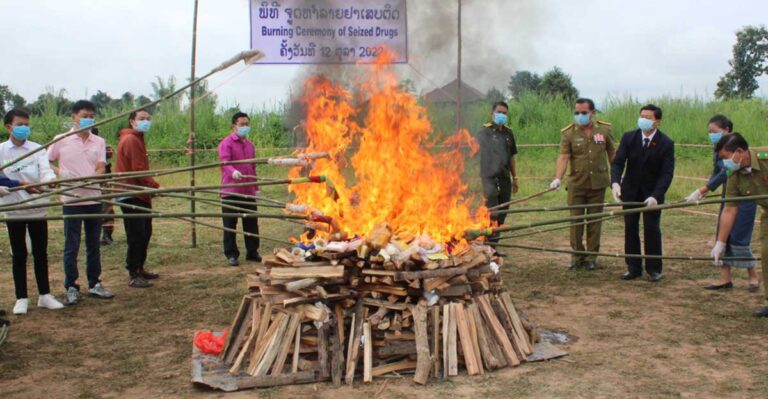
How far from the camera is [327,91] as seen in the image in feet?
25.0

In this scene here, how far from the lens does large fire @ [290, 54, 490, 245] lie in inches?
220

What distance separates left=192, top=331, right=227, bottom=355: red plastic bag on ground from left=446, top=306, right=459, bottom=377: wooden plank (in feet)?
5.69

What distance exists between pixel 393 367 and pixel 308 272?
36.3 inches

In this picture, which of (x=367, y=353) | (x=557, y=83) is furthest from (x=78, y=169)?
(x=557, y=83)

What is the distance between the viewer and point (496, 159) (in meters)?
9.09

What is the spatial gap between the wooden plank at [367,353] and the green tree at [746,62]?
31178 mm

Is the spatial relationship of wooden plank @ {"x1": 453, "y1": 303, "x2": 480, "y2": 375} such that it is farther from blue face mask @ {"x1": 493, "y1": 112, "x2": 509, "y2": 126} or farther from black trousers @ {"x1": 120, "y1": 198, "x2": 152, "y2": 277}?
blue face mask @ {"x1": 493, "y1": 112, "x2": 509, "y2": 126}

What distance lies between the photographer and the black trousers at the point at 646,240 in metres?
7.72

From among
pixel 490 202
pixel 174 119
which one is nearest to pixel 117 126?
pixel 174 119

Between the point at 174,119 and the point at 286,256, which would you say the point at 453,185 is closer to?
the point at 286,256

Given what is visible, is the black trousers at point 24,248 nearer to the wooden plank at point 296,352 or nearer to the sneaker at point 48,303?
the sneaker at point 48,303

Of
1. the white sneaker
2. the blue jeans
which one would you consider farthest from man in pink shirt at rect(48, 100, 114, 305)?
the white sneaker

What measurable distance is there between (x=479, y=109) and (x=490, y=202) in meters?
2.14

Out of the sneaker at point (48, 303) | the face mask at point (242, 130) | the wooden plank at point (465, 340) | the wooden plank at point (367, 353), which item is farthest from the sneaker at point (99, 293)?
the wooden plank at point (465, 340)
